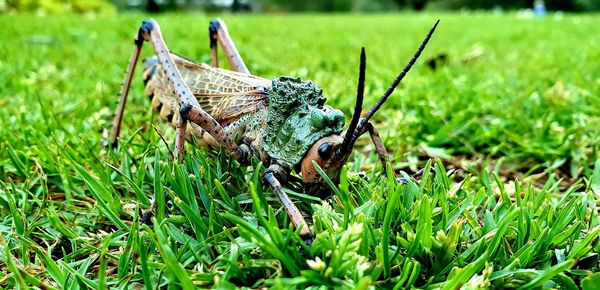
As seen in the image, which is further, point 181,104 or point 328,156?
point 181,104

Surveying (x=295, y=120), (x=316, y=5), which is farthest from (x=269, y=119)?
(x=316, y=5)

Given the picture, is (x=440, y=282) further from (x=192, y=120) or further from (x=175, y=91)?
(x=175, y=91)

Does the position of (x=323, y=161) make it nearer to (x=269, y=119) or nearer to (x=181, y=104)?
(x=269, y=119)

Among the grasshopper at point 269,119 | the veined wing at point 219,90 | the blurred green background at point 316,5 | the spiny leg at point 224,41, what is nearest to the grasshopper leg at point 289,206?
the grasshopper at point 269,119

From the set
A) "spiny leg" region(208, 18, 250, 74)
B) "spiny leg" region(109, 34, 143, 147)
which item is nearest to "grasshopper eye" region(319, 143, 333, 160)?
"spiny leg" region(208, 18, 250, 74)

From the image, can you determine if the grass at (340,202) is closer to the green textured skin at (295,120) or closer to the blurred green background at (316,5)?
the green textured skin at (295,120)

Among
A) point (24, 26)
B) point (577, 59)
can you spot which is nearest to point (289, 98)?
point (577, 59)

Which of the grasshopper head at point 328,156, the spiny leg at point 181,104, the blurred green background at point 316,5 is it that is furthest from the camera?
the blurred green background at point 316,5

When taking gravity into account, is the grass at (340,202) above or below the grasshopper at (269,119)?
below
